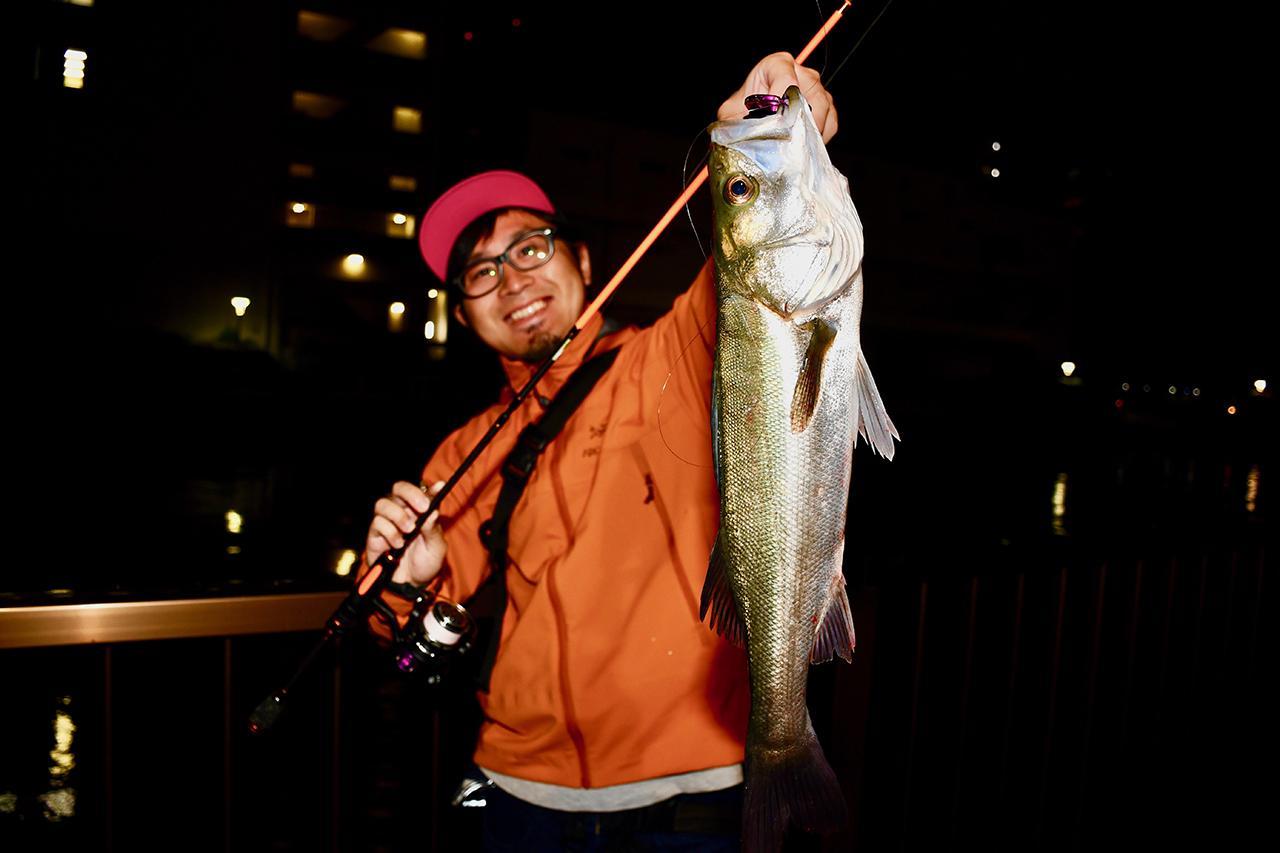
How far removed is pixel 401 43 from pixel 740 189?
193 feet

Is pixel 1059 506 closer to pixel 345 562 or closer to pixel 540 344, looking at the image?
pixel 345 562

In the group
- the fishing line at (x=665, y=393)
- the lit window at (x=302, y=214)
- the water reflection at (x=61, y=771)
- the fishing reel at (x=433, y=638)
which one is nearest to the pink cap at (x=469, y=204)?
the fishing line at (x=665, y=393)

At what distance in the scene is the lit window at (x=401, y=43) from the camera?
5191 cm

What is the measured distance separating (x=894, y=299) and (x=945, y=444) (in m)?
16.5

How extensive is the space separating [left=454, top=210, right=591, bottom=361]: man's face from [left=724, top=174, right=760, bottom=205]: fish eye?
5.18 ft

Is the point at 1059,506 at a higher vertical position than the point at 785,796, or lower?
lower

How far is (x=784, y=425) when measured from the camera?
1.68 metres

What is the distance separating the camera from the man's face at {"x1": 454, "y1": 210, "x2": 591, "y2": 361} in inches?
127

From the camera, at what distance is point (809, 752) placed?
183 centimetres

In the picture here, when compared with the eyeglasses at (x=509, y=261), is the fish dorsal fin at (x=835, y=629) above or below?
below

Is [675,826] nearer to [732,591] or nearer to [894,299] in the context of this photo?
[732,591]

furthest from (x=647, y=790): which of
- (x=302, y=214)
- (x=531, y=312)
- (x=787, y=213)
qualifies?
(x=302, y=214)

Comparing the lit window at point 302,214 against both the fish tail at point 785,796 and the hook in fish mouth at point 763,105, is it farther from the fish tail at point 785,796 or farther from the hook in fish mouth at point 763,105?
the fish tail at point 785,796

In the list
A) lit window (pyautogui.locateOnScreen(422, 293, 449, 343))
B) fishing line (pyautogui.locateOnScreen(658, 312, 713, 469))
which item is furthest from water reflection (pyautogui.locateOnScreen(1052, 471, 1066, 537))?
lit window (pyautogui.locateOnScreen(422, 293, 449, 343))
